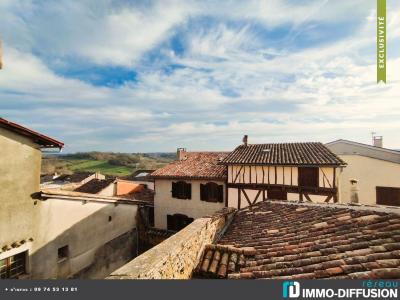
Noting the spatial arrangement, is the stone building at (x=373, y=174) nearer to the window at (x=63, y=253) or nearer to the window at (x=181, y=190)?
the window at (x=181, y=190)

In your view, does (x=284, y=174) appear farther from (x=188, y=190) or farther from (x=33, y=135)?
(x=33, y=135)

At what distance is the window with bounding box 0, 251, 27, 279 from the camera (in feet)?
25.9

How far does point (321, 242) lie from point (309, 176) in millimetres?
10958

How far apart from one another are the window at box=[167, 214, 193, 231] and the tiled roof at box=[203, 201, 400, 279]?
1236cm

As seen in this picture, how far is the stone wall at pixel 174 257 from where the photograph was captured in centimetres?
397

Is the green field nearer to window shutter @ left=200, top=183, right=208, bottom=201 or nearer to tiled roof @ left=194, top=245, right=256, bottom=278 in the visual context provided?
window shutter @ left=200, top=183, right=208, bottom=201

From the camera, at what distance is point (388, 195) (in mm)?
17094

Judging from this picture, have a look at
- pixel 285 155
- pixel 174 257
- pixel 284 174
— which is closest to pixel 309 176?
pixel 284 174

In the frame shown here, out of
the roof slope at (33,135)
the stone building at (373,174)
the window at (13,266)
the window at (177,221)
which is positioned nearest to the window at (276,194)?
the stone building at (373,174)

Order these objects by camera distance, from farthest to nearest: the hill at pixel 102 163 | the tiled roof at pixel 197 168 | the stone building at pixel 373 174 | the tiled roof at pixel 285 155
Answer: the hill at pixel 102 163
the tiled roof at pixel 197 168
the stone building at pixel 373 174
the tiled roof at pixel 285 155

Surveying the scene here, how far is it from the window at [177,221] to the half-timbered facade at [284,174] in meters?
4.02

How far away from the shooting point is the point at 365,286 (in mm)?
3348

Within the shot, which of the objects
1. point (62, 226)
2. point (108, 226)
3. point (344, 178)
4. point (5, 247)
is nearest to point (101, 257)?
point (108, 226)

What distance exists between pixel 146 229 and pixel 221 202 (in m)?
5.83
